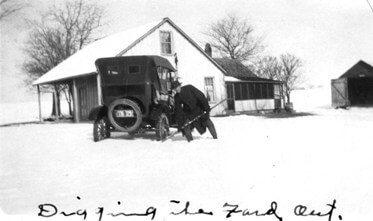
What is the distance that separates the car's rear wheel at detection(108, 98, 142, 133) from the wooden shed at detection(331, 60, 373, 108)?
53.8 feet

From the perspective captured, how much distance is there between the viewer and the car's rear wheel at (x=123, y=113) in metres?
6.91

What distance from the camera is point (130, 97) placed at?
7.23 m

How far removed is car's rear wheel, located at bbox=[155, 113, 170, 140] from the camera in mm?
7227

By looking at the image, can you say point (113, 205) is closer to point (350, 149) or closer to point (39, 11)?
point (39, 11)

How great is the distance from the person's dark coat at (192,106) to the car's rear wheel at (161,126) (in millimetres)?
422

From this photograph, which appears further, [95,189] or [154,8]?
[154,8]

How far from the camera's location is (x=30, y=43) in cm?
597

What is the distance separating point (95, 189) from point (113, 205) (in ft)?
1.57

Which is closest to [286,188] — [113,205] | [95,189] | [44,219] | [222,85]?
[113,205]

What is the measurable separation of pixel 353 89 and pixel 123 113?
18.0 meters

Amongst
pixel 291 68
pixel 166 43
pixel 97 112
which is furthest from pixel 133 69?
pixel 166 43

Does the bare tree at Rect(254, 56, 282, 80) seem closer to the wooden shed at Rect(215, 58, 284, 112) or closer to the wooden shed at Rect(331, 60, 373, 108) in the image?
the wooden shed at Rect(215, 58, 284, 112)

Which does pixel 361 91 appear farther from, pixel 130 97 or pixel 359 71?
pixel 130 97

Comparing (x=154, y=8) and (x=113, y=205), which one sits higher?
(x=154, y=8)
